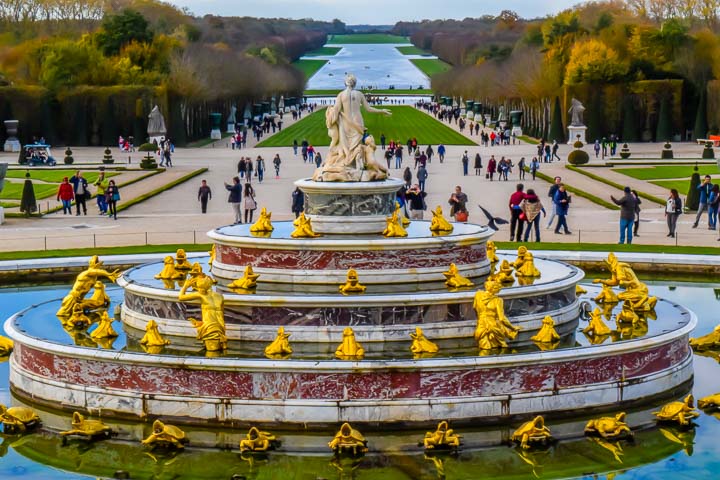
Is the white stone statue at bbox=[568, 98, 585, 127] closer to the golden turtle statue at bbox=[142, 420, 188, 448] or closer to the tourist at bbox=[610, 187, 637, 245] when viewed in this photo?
the tourist at bbox=[610, 187, 637, 245]

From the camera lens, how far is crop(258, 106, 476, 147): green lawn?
91.6m

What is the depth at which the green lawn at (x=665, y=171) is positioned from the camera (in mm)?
59562

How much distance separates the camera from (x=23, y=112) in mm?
91938

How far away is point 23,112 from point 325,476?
79.7m

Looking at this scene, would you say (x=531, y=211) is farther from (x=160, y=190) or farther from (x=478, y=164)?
(x=478, y=164)

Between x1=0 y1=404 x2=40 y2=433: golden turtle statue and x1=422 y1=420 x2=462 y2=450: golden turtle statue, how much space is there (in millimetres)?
5491

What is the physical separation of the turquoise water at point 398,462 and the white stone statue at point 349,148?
8.39 metres

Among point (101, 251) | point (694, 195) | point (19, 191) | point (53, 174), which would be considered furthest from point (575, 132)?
point (101, 251)

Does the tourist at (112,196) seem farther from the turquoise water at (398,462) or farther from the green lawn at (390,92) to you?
the green lawn at (390,92)

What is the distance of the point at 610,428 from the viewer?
1750cm

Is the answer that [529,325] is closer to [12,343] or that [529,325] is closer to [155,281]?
[155,281]

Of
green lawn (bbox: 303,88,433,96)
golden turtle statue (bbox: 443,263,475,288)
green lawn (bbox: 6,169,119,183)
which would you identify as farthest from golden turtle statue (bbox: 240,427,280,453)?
green lawn (bbox: 303,88,433,96)

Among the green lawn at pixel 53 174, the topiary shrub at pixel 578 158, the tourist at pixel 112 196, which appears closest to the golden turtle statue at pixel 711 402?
the tourist at pixel 112 196

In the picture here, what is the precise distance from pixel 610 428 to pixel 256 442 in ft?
15.2
